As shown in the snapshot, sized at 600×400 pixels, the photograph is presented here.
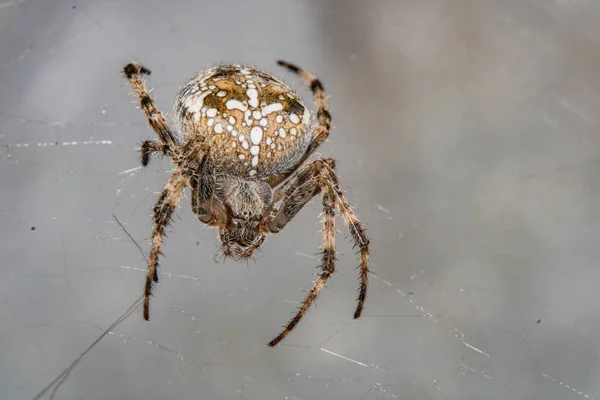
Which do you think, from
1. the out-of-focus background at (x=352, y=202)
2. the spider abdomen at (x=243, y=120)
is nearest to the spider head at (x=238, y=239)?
the spider abdomen at (x=243, y=120)

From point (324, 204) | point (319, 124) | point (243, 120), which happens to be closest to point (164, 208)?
point (243, 120)

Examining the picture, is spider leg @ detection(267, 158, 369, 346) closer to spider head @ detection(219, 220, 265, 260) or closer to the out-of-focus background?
spider head @ detection(219, 220, 265, 260)

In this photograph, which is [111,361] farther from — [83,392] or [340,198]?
[340,198]

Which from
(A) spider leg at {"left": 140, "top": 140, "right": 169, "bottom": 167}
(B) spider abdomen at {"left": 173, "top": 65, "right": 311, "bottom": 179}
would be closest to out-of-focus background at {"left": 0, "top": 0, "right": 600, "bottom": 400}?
(B) spider abdomen at {"left": 173, "top": 65, "right": 311, "bottom": 179}

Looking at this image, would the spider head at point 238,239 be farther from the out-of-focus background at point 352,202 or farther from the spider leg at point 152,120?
the out-of-focus background at point 352,202

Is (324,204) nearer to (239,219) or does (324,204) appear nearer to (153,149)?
(239,219)

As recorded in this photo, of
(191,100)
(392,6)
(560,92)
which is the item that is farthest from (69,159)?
(560,92)
